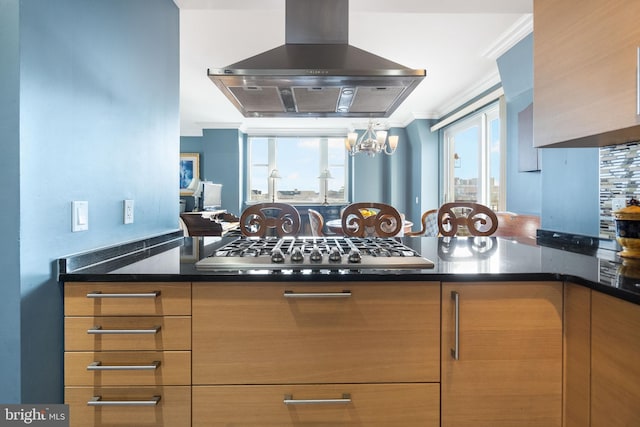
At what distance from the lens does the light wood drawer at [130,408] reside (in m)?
1.07

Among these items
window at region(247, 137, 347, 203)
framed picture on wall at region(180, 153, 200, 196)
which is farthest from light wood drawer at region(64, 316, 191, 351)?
window at region(247, 137, 347, 203)

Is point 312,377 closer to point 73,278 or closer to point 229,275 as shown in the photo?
point 229,275

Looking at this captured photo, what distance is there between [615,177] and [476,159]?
10.7ft

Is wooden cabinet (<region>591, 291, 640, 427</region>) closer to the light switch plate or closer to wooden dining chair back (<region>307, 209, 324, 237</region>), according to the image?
the light switch plate

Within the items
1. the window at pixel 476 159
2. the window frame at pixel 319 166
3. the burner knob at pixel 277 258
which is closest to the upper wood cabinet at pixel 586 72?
the burner knob at pixel 277 258

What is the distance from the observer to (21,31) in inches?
38.9

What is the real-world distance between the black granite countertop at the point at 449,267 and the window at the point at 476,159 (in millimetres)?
2612

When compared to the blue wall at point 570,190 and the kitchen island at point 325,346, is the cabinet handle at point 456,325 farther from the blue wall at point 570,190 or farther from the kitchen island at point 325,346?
the blue wall at point 570,190

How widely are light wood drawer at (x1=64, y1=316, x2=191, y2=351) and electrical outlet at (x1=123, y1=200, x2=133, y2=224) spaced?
0.54 meters

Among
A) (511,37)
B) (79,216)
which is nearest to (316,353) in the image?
(79,216)

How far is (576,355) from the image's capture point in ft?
3.50

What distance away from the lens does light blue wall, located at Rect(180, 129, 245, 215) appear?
265 inches

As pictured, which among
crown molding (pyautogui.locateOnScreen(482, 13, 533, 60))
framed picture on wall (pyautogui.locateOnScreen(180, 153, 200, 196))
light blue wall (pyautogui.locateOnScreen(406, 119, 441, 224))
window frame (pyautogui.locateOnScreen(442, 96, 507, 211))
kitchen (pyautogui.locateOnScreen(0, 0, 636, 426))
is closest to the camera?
kitchen (pyautogui.locateOnScreen(0, 0, 636, 426))

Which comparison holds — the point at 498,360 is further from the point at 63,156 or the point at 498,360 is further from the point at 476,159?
the point at 476,159
